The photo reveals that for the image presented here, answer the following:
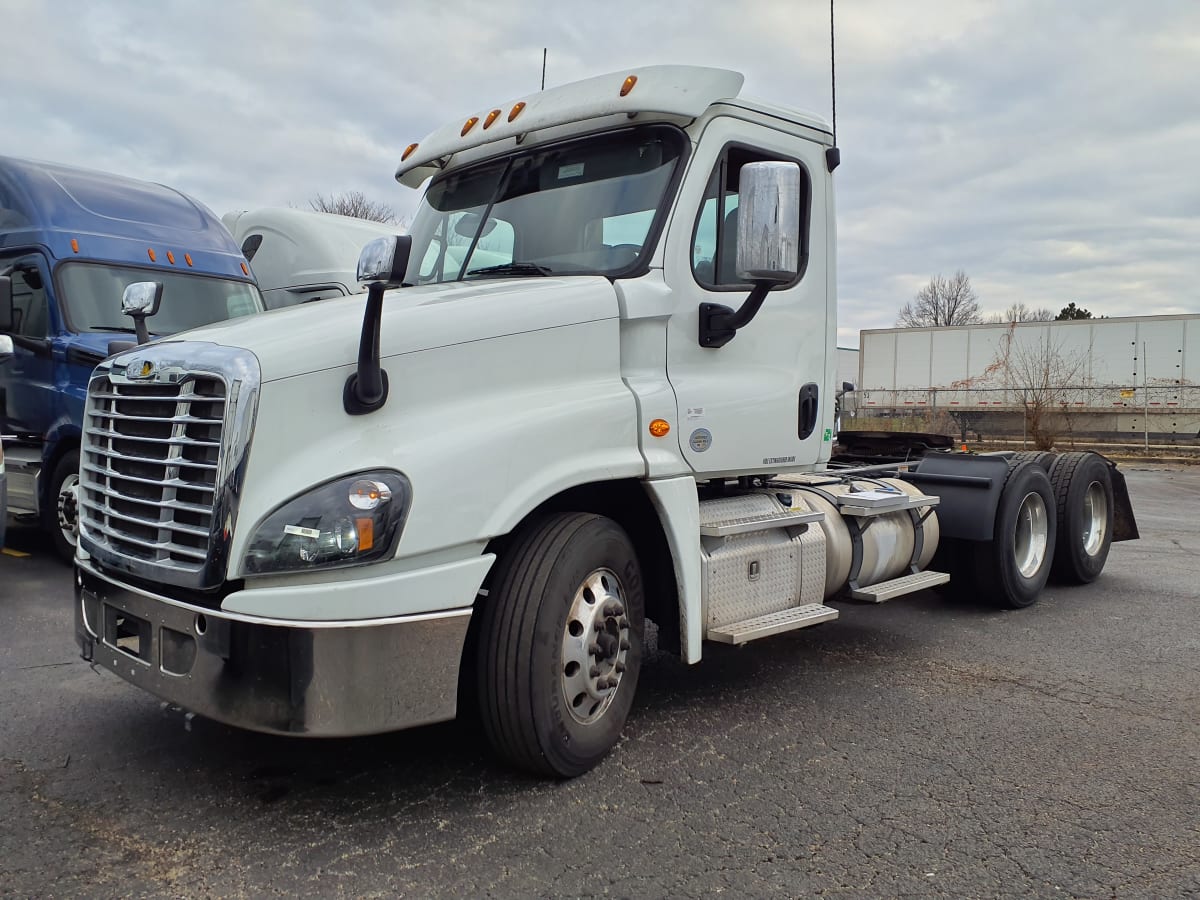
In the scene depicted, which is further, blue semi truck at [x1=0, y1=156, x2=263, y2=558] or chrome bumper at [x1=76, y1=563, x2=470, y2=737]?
blue semi truck at [x1=0, y1=156, x2=263, y2=558]

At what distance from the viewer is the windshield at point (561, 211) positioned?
13.8 ft

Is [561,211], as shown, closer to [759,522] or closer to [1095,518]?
[759,522]

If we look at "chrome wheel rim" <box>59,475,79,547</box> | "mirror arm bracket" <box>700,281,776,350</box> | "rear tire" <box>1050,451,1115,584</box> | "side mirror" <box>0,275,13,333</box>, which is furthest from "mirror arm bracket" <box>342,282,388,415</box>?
"rear tire" <box>1050,451,1115,584</box>

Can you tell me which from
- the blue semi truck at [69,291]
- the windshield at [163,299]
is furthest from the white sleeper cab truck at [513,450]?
the windshield at [163,299]

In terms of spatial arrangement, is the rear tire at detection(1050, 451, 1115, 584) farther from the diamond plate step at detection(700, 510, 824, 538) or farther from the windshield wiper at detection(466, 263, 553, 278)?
the windshield wiper at detection(466, 263, 553, 278)

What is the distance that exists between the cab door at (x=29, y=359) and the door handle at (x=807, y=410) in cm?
628

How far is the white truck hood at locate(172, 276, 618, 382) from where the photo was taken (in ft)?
10.7

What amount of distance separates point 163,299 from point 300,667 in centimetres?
692

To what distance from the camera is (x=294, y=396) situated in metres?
3.16

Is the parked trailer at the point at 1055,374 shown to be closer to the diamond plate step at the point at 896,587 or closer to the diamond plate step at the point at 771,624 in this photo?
the diamond plate step at the point at 896,587

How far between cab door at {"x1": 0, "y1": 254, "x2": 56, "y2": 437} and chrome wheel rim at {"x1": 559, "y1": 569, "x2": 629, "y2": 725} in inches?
245

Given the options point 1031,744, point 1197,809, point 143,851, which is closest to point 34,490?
point 143,851

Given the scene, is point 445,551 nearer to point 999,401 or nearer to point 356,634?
point 356,634

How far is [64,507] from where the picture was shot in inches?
304
